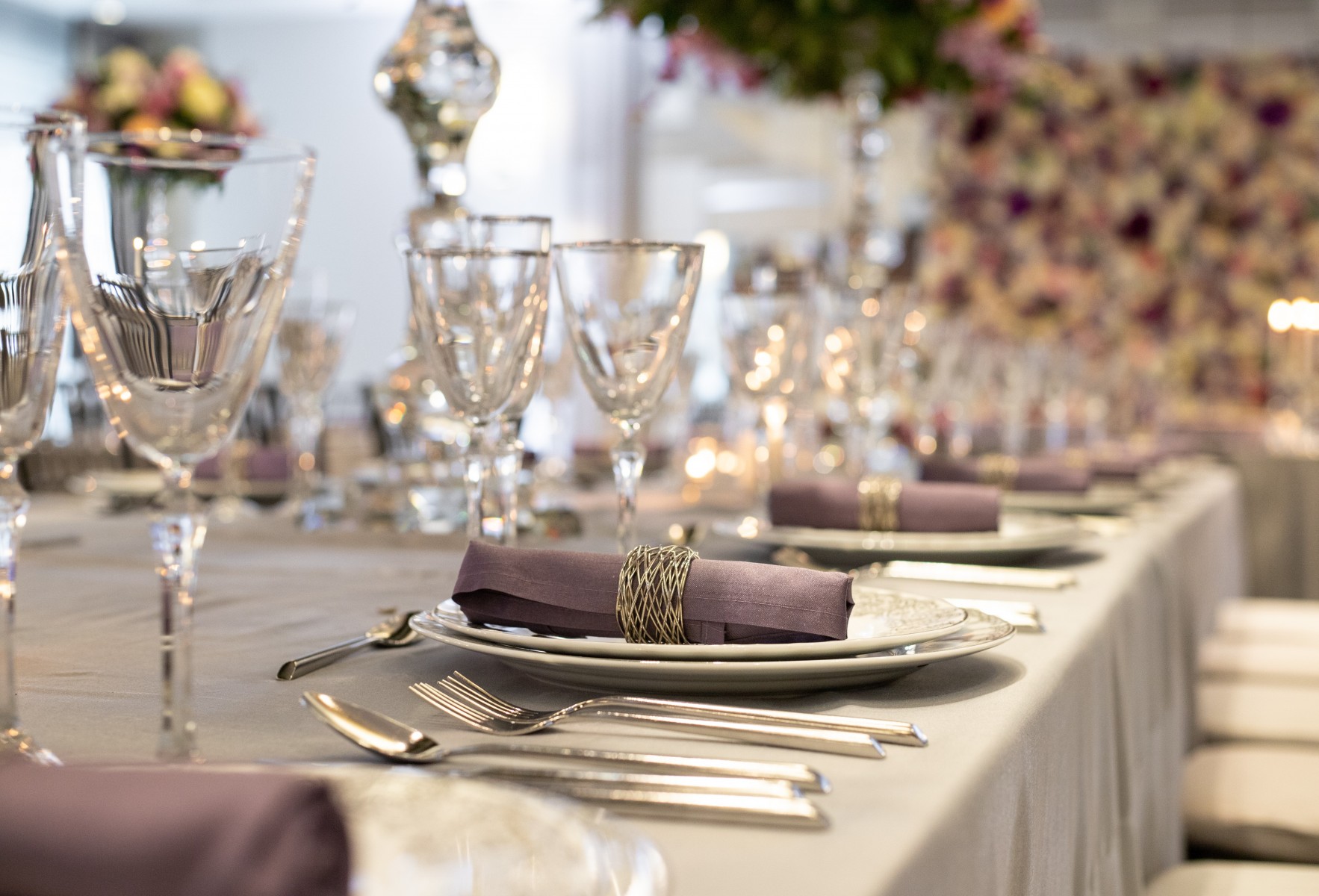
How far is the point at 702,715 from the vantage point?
52 centimetres

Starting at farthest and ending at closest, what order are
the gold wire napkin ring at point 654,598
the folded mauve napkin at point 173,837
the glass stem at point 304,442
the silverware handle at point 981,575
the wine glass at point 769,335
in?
the glass stem at point 304,442
the wine glass at point 769,335
the silverware handle at point 981,575
the gold wire napkin ring at point 654,598
the folded mauve napkin at point 173,837

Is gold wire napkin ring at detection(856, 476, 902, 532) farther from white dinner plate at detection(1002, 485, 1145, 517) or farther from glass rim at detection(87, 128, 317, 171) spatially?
glass rim at detection(87, 128, 317, 171)

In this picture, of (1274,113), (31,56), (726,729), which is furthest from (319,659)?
(31,56)

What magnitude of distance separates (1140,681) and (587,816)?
76cm

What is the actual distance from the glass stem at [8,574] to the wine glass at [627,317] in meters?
0.32

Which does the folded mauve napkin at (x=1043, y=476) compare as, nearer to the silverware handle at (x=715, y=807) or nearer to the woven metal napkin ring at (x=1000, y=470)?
the woven metal napkin ring at (x=1000, y=470)

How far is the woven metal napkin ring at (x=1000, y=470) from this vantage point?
1457 millimetres

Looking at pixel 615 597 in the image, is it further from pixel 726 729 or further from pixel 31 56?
pixel 31 56

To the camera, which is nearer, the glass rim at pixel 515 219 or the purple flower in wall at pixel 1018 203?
the glass rim at pixel 515 219

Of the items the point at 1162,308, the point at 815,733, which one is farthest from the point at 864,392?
the point at 1162,308

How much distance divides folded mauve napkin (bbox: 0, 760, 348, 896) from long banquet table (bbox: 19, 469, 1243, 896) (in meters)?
0.10

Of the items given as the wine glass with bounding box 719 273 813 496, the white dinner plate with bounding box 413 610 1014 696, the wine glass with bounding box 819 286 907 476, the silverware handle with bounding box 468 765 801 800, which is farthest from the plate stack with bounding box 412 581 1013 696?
the wine glass with bounding box 819 286 907 476

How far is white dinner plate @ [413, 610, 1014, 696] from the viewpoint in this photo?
0.55m

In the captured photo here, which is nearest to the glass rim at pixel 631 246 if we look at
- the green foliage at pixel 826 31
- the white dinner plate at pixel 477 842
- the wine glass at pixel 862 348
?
the white dinner plate at pixel 477 842
